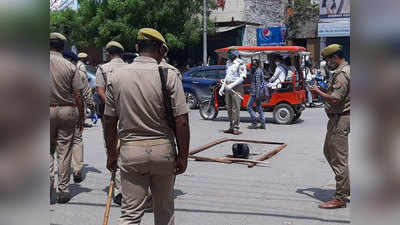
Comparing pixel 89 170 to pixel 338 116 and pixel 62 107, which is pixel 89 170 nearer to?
pixel 62 107

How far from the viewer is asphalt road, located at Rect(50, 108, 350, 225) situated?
5340mm

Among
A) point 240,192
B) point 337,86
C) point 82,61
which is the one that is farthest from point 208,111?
point 337,86

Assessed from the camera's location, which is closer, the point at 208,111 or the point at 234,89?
the point at 234,89

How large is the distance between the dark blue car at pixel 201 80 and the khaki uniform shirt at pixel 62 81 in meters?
10.9

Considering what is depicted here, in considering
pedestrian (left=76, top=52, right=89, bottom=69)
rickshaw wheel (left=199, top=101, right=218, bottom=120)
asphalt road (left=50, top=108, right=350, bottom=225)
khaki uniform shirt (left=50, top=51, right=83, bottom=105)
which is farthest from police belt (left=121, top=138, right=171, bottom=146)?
rickshaw wheel (left=199, top=101, right=218, bottom=120)

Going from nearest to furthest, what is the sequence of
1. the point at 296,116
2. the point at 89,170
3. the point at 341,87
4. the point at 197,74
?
the point at 341,87, the point at 89,170, the point at 296,116, the point at 197,74

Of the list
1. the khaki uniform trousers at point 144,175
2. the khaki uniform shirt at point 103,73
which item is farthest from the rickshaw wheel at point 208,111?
the khaki uniform trousers at point 144,175

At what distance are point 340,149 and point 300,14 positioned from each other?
25.5 m

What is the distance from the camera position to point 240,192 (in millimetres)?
6449

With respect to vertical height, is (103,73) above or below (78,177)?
above

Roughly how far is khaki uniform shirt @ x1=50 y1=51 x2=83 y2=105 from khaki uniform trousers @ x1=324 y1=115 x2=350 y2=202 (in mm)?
3057
